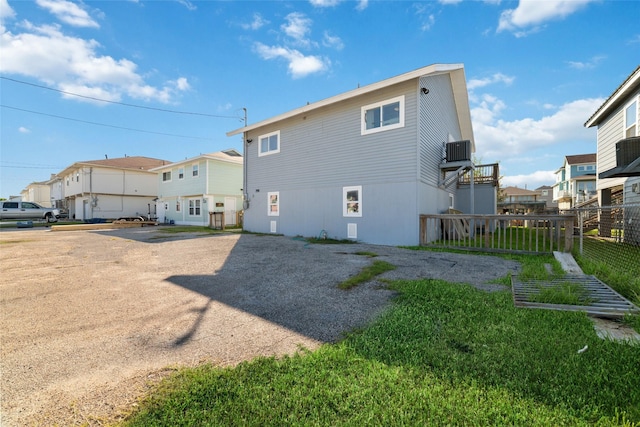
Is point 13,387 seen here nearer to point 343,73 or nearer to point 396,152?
point 396,152

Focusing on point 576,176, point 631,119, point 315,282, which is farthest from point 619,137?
point 576,176

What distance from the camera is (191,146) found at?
3206 cm

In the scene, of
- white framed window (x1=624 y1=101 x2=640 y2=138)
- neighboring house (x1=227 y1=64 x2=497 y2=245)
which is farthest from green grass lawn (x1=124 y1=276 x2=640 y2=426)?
white framed window (x1=624 y1=101 x2=640 y2=138)

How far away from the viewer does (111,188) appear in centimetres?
2836

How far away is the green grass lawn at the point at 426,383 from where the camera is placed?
169 centimetres

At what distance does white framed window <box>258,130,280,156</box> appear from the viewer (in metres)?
14.5

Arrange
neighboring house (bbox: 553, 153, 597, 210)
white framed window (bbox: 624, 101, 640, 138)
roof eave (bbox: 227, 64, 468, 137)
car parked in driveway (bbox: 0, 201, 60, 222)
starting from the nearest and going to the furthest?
1. roof eave (bbox: 227, 64, 468, 137)
2. white framed window (bbox: 624, 101, 640, 138)
3. car parked in driveway (bbox: 0, 201, 60, 222)
4. neighboring house (bbox: 553, 153, 597, 210)

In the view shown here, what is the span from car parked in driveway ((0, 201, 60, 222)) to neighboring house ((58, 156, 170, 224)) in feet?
11.6

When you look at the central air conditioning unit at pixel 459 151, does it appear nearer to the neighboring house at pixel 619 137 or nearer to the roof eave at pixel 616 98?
the neighboring house at pixel 619 137

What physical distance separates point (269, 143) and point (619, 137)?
15.7 meters

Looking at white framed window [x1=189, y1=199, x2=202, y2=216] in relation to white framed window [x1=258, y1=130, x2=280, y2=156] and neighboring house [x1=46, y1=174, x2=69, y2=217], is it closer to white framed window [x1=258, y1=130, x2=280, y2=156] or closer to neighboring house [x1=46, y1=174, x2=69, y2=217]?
white framed window [x1=258, y1=130, x2=280, y2=156]

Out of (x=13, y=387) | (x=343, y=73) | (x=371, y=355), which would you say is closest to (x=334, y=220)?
(x=343, y=73)

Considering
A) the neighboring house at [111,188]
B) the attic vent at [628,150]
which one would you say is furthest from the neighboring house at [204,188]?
the attic vent at [628,150]

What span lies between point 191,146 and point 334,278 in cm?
3231
